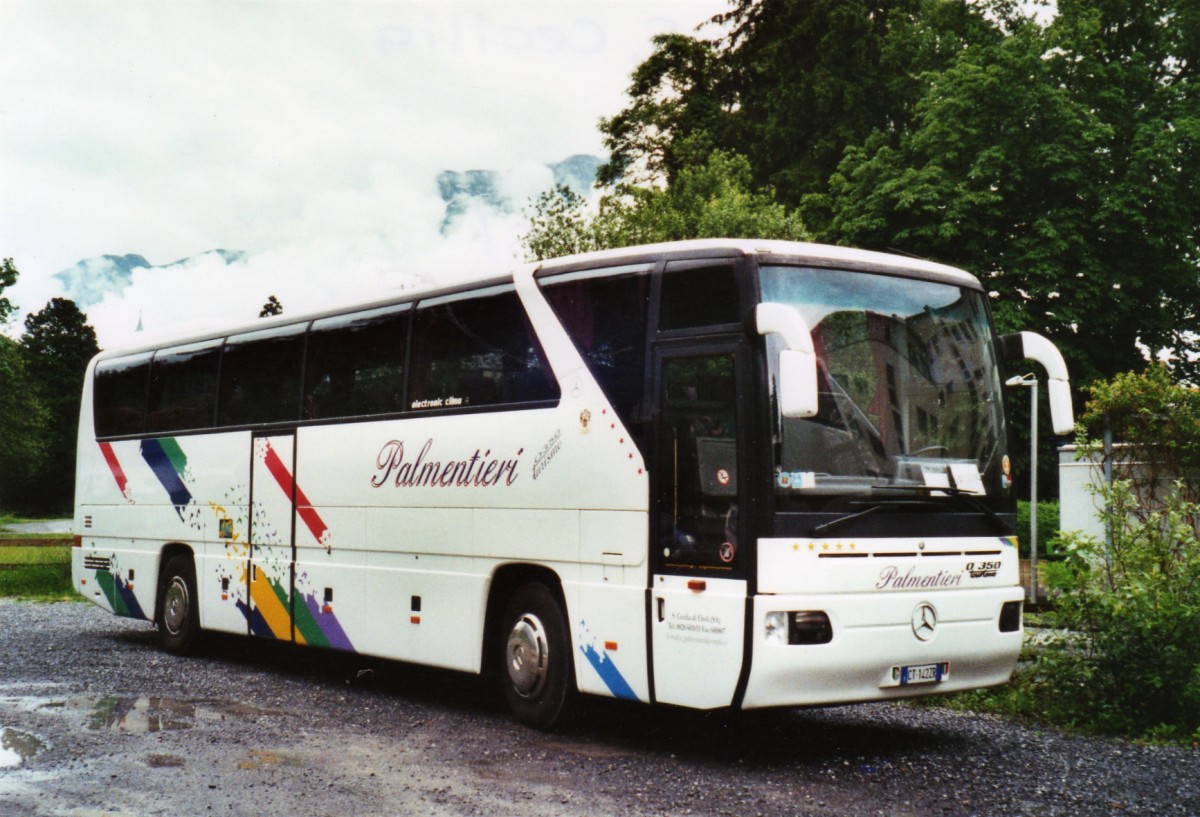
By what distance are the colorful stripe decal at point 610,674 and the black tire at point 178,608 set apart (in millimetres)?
6674

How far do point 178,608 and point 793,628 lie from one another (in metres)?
8.79

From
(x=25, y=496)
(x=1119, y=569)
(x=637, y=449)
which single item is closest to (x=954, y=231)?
(x=1119, y=569)

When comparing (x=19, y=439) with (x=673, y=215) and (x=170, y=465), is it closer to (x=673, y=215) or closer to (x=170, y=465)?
(x=673, y=215)

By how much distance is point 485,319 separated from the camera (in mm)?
10617

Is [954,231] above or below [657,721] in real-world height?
above

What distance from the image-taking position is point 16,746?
864 cm

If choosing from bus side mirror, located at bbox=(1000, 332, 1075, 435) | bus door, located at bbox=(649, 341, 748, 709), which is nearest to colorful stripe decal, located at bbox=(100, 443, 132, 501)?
bus door, located at bbox=(649, 341, 748, 709)

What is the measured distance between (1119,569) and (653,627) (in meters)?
3.97

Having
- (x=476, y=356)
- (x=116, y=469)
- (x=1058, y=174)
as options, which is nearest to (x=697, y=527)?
(x=476, y=356)

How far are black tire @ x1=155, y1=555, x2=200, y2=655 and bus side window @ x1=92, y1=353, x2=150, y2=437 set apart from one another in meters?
1.74

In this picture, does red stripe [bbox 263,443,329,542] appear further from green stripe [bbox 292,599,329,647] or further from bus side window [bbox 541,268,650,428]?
bus side window [bbox 541,268,650,428]

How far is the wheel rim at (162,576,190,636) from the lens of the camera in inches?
575

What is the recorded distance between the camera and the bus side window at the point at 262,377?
13070 millimetres

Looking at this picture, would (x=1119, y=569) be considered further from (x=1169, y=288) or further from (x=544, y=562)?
(x=1169, y=288)
